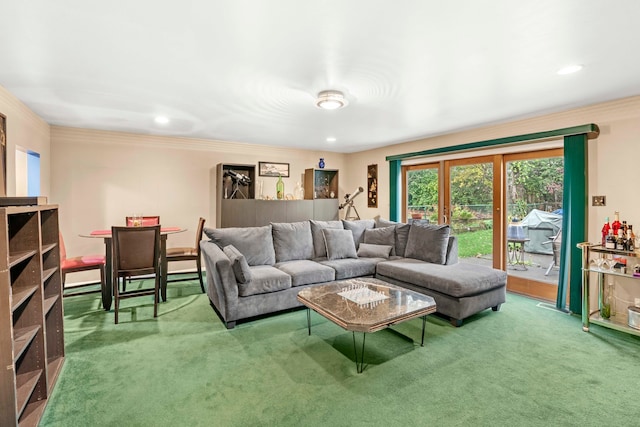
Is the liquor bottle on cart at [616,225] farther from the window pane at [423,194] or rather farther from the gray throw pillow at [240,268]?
the gray throw pillow at [240,268]

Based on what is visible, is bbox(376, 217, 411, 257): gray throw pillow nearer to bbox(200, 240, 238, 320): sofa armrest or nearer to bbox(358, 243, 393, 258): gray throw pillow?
bbox(358, 243, 393, 258): gray throw pillow

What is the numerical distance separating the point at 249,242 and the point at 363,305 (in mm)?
1786

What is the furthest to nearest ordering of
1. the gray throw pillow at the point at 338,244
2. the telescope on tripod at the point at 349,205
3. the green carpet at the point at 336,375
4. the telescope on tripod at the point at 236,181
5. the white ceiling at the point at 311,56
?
the telescope on tripod at the point at 349,205 → the telescope on tripod at the point at 236,181 → the gray throw pillow at the point at 338,244 → the green carpet at the point at 336,375 → the white ceiling at the point at 311,56

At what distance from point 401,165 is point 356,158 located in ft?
4.22

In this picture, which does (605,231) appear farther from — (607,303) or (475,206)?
(475,206)

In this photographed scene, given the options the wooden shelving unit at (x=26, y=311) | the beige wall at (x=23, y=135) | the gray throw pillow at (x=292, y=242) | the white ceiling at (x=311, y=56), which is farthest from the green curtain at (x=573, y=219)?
the beige wall at (x=23, y=135)

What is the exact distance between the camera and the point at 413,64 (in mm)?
2316

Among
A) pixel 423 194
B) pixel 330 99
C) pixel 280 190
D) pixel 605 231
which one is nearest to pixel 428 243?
pixel 423 194

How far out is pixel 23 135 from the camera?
131 inches

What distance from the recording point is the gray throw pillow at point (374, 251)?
4.35 meters

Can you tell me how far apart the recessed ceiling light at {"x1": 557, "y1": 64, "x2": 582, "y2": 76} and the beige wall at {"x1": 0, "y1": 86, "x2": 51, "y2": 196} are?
15.6 ft

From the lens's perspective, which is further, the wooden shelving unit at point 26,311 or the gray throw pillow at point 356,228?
the gray throw pillow at point 356,228

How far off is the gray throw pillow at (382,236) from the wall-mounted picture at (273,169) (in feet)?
7.45

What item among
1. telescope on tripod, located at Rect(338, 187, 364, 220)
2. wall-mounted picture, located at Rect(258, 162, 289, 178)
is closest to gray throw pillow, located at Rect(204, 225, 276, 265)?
wall-mounted picture, located at Rect(258, 162, 289, 178)
